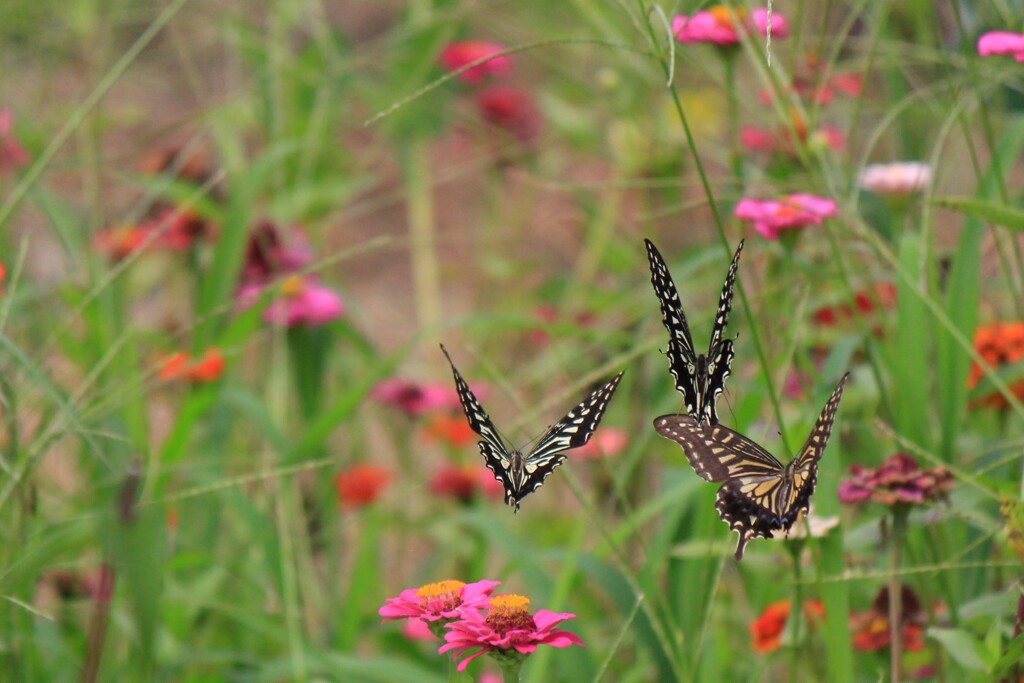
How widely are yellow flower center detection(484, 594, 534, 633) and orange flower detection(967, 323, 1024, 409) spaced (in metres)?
0.50

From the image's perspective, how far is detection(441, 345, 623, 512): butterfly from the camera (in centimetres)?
60

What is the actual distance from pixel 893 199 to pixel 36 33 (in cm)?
113

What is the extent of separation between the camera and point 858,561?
842mm

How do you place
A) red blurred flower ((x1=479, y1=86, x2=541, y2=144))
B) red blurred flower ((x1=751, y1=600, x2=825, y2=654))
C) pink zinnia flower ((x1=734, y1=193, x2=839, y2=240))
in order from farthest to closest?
red blurred flower ((x1=479, y1=86, x2=541, y2=144)) < red blurred flower ((x1=751, y1=600, x2=825, y2=654)) < pink zinnia flower ((x1=734, y1=193, x2=839, y2=240))

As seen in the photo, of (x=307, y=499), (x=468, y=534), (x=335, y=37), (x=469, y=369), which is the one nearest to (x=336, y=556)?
(x=307, y=499)

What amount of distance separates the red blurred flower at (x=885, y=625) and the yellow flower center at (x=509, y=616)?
1.21 feet

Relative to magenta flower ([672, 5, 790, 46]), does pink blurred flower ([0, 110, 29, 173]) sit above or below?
above

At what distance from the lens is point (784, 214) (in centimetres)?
72

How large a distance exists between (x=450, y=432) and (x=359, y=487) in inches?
5.8

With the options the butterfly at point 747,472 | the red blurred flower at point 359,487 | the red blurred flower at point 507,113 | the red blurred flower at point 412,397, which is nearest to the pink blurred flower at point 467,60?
the red blurred flower at point 507,113

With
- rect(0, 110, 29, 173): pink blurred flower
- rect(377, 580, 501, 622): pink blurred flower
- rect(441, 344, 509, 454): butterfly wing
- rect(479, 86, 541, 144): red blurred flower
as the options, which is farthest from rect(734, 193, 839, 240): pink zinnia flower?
rect(479, 86, 541, 144): red blurred flower

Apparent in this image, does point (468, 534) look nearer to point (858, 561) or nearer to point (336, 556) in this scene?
point (336, 556)

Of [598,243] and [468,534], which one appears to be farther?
[598,243]

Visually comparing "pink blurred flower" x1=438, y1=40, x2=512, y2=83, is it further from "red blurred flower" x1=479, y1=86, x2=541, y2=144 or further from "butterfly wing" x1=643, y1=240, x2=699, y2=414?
"butterfly wing" x1=643, y1=240, x2=699, y2=414
